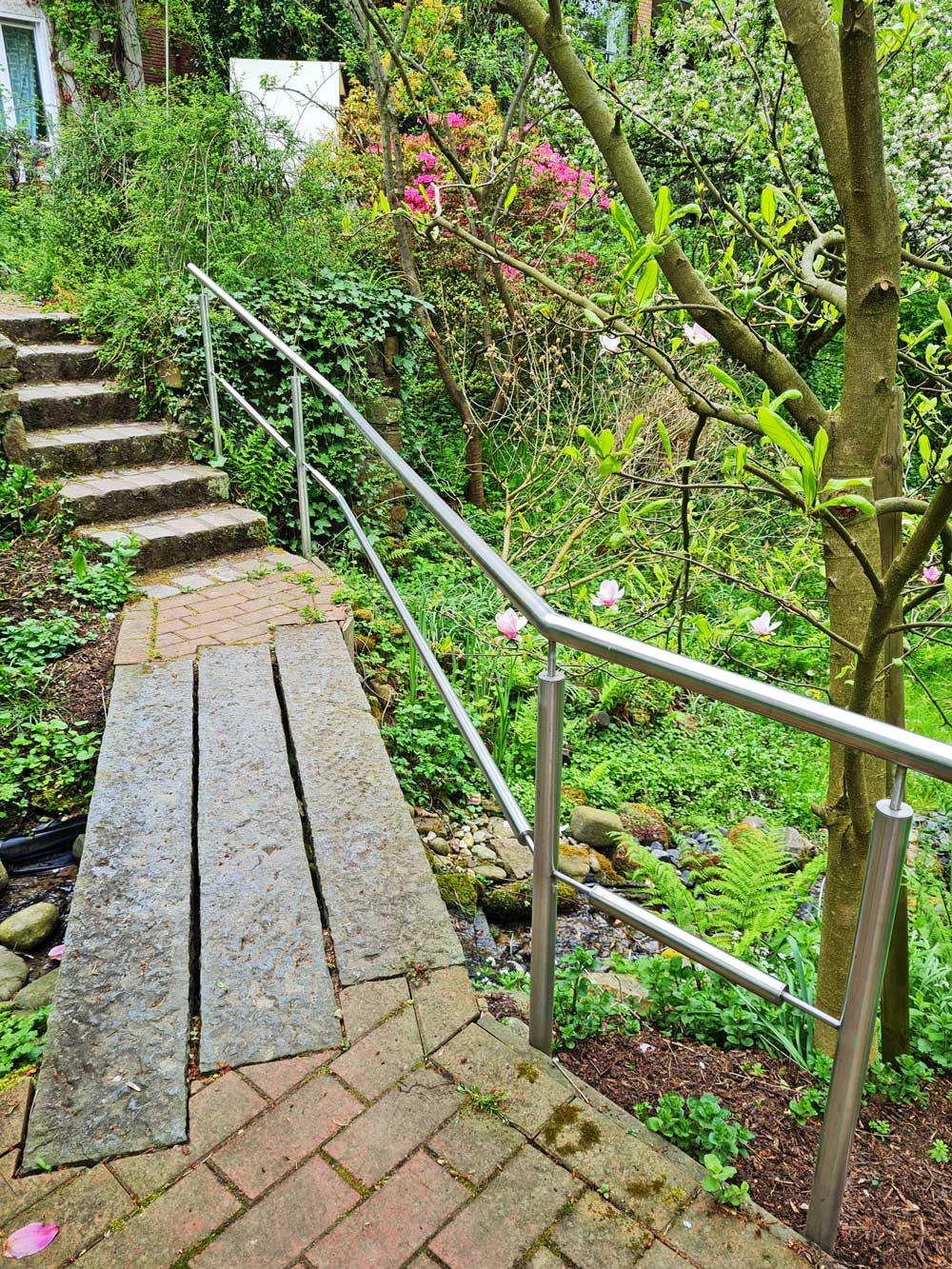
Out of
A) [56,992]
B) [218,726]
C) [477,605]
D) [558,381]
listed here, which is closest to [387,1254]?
[56,992]

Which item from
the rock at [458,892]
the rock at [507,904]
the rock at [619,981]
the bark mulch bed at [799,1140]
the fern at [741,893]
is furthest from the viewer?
the rock at [507,904]

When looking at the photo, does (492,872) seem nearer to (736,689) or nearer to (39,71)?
(736,689)

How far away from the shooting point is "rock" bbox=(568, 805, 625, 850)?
13.1 ft

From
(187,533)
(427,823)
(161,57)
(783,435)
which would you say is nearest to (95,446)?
(187,533)

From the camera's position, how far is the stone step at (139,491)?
15.3ft

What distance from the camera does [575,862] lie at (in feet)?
12.3

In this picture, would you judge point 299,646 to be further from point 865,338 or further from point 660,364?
point 865,338

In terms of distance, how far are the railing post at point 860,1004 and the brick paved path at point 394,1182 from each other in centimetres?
12

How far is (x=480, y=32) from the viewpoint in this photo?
10.4m

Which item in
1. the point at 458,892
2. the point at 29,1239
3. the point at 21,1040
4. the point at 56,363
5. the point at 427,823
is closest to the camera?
the point at 29,1239

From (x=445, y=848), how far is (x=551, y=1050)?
166 cm

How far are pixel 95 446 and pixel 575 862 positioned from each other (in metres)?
3.55

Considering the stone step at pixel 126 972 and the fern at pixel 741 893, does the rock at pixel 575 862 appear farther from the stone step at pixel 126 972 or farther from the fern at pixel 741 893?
the stone step at pixel 126 972

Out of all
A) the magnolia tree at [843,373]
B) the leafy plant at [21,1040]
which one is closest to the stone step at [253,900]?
the leafy plant at [21,1040]
